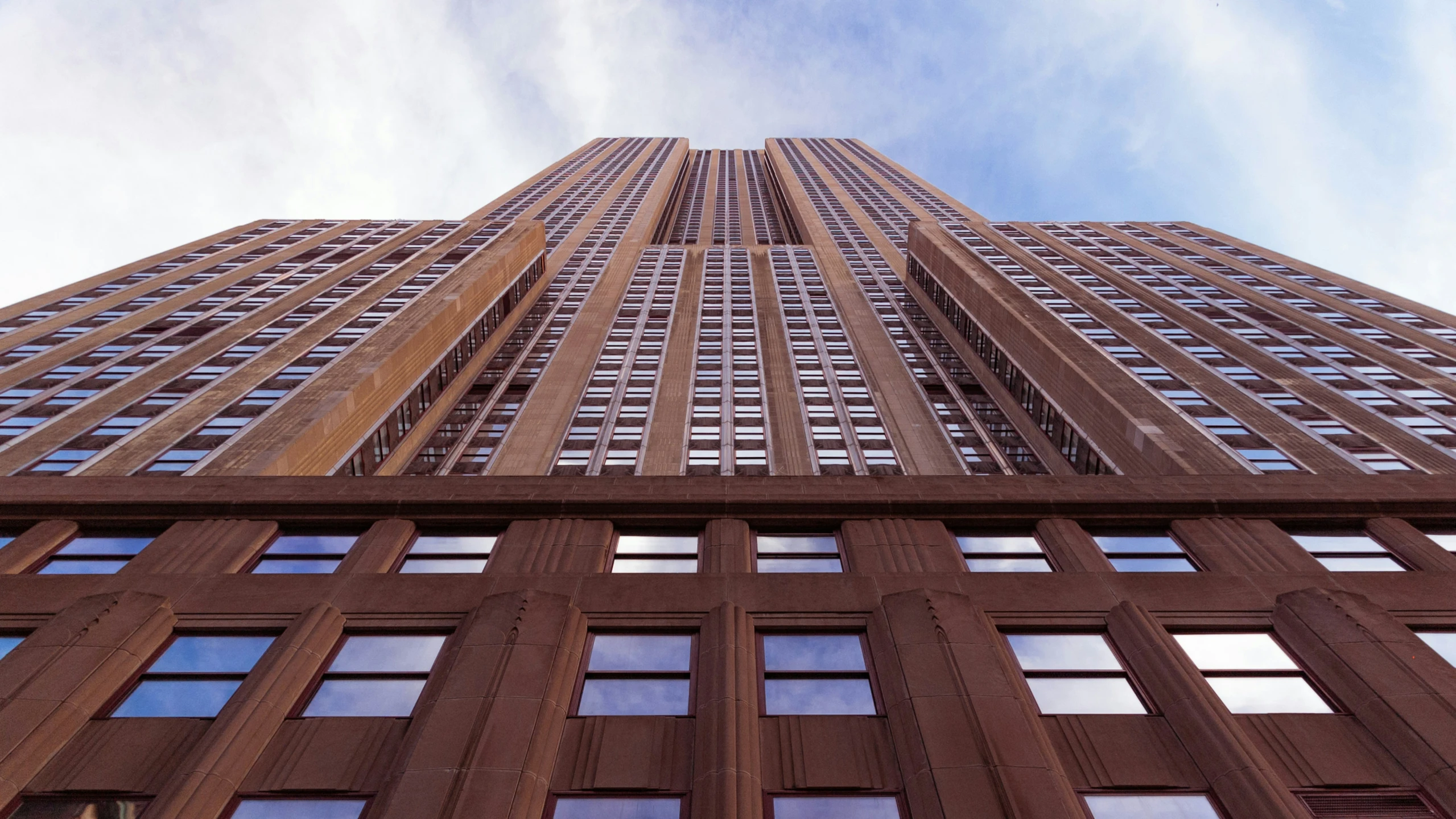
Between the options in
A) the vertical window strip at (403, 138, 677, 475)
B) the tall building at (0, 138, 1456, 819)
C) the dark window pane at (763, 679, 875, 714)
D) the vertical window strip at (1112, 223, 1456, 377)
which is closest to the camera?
the tall building at (0, 138, 1456, 819)

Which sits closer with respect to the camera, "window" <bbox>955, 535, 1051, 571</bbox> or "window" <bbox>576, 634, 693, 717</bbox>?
"window" <bbox>576, 634, 693, 717</bbox>

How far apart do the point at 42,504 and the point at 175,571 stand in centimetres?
451

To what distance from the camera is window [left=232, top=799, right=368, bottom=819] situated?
10.4 m

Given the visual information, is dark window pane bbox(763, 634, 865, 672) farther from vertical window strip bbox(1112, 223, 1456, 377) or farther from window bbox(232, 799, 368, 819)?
vertical window strip bbox(1112, 223, 1456, 377)

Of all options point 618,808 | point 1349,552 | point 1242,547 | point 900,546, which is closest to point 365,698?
point 618,808

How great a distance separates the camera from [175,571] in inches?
613

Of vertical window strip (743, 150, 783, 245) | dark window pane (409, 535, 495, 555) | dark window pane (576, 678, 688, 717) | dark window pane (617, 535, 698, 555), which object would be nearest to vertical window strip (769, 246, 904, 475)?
dark window pane (617, 535, 698, 555)

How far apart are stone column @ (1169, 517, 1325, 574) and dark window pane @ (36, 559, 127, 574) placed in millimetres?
22866

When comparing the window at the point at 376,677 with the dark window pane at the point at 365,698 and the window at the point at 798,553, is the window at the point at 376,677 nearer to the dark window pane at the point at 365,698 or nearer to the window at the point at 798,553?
the dark window pane at the point at 365,698

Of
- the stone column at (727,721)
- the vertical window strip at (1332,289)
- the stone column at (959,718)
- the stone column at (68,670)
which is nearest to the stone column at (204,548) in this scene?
the stone column at (68,670)

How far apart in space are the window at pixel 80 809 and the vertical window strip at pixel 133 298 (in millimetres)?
42075

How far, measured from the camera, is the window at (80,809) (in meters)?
10.4

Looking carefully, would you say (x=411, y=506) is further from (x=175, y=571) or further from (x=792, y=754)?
(x=792, y=754)

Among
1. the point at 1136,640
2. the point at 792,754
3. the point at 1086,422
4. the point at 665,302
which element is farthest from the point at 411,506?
the point at 665,302
